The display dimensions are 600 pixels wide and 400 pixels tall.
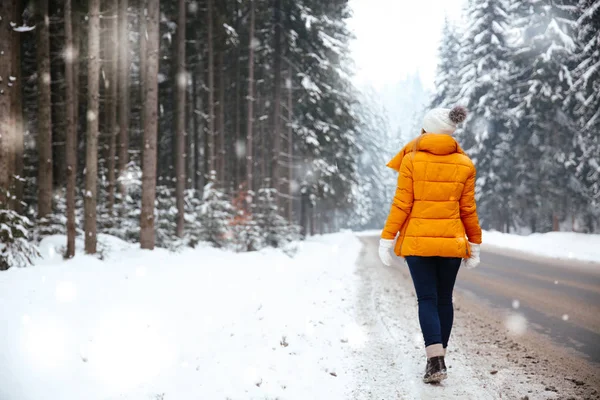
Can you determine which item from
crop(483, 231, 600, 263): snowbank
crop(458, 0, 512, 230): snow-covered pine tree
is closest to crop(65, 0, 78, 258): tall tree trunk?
crop(483, 231, 600, 263): snowbank

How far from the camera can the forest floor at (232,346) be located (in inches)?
150

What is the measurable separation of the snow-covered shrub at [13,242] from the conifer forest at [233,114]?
1.2 inches

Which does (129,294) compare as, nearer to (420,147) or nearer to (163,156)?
(420,147)

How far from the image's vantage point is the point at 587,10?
1950 cm

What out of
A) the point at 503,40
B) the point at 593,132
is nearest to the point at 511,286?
the point at 593,132

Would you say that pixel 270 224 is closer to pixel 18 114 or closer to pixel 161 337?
pixel 18 114

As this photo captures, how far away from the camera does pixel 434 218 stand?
3916mm

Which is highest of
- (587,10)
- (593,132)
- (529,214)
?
(587,10)

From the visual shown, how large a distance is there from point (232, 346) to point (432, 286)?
2.55m

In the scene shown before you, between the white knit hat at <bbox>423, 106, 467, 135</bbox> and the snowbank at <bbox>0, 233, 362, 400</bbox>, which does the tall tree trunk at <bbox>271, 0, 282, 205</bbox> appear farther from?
the white knit hat at <bbox>423, 106, 467, 135</bbox>

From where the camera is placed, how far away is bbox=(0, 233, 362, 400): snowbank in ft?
12.6

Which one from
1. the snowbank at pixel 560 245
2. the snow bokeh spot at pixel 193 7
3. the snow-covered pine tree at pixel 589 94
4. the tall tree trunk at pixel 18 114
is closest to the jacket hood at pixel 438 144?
the tall tree trunk at pixel 18 114

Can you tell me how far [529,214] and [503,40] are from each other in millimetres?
A: 12015

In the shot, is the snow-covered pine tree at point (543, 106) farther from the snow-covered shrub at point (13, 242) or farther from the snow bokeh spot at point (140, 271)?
the snow-covered shrub at point (13, 242)
